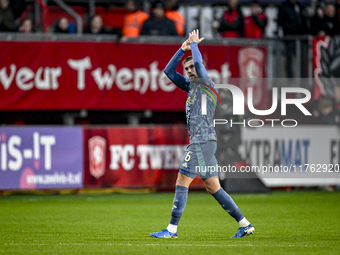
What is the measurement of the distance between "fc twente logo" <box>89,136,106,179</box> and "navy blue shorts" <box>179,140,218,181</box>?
7.68 meters

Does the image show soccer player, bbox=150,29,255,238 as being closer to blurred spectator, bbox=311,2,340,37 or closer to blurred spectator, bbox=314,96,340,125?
blurred spectator, bbox=314,96,340,125

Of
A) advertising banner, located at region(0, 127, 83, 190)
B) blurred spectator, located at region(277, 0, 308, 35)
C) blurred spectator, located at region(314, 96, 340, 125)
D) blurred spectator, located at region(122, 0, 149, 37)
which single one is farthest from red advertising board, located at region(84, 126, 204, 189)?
blurred spectator, located at region(277, 0, 308, 35)

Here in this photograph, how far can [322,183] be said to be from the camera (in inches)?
615

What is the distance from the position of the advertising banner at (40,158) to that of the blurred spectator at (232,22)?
4764 mm

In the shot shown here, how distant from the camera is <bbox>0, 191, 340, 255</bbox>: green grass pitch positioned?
A: 6.75m

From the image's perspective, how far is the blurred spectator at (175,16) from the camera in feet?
54.4

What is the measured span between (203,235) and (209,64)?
8.57m

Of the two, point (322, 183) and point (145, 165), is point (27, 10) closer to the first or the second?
point (145, 165)

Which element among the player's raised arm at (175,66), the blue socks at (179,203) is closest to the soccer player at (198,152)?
the blue socks at (179,203)

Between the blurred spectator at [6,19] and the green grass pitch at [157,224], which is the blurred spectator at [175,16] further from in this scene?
the green grass pitch at [157,224]

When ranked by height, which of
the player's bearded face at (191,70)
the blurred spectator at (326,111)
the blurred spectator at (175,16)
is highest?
the blurred spectator at (175,16)

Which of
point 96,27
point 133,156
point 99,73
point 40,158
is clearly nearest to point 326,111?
point 133,156

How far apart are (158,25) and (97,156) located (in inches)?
150

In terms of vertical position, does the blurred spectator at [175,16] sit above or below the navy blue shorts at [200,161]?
above
